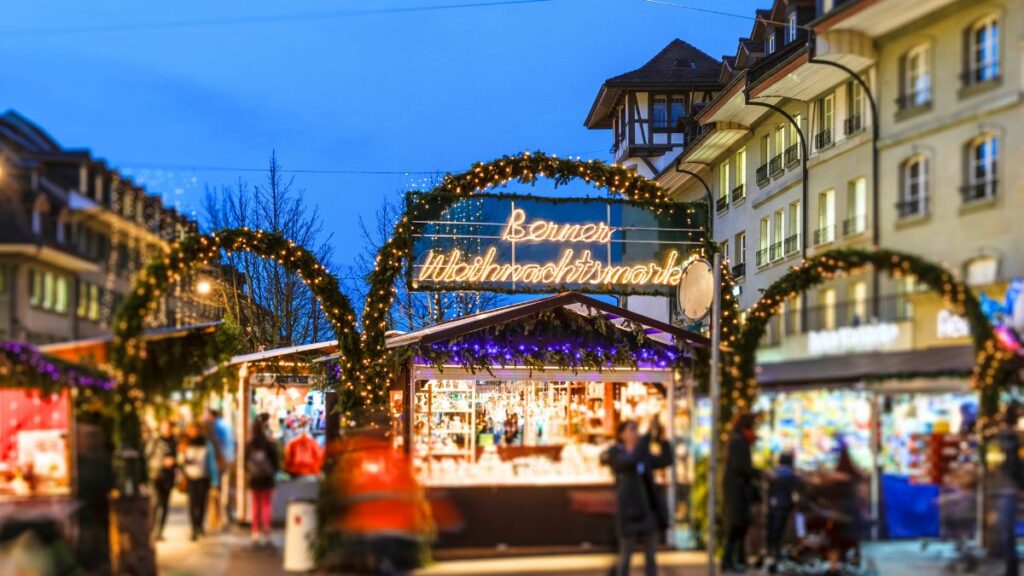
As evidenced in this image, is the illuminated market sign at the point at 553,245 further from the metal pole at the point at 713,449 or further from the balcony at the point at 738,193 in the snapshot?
the balcony at the point at 738,193

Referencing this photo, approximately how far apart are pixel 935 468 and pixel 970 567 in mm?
970

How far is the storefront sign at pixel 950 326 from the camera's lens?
11.9 meters

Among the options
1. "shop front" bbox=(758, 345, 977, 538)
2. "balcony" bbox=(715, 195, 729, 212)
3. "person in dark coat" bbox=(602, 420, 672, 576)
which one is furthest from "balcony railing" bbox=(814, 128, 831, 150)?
"person in dark coat" bbox=(602, 420, 672, 576)

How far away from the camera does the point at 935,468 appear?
11617 millimetres

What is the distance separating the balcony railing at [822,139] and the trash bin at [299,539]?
13.8 m

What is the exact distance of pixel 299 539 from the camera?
12.5 metres

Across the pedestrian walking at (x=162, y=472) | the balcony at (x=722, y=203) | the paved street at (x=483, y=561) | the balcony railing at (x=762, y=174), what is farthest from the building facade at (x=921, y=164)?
the balcony at (x=722, y=203)

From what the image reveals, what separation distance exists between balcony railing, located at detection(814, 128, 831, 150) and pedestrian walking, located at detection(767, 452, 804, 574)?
38.2 ft

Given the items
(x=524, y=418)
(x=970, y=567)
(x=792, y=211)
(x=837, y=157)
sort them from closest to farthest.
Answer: (x=970, y=567)
(x=837, y=157)
(x=524, y=418)
(x=792, y=211)

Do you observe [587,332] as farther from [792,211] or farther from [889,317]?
[792,211]

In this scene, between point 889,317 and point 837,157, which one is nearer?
point 889,317

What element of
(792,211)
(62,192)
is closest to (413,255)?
(62,192)

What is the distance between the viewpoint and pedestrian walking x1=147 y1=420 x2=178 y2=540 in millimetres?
11914

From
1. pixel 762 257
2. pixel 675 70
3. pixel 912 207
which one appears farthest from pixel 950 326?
pixel 675 70
